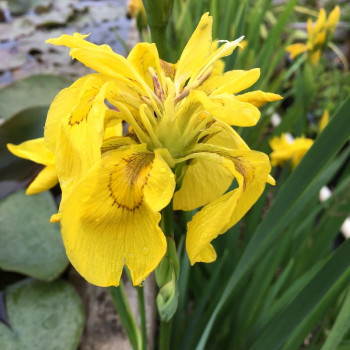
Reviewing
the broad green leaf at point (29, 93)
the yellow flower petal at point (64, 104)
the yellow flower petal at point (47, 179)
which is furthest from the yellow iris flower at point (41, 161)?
the broad green leaf at point (29, 93)

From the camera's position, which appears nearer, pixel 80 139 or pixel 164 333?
pixel 80 139

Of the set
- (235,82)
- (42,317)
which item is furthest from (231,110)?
(42,317)

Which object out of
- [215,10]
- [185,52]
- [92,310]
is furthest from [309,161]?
[215,10]

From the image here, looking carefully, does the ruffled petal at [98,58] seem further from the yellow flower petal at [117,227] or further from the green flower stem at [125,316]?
the green flower stem at [125,316]

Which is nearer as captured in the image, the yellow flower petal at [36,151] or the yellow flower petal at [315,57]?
the yellow flower petal at [36,151]

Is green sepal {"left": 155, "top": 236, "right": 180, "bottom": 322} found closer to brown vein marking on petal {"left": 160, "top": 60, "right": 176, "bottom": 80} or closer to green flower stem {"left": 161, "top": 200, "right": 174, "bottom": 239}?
green flower stem {"left": 161, "top": 200, "right": 174, "bottom": 239}

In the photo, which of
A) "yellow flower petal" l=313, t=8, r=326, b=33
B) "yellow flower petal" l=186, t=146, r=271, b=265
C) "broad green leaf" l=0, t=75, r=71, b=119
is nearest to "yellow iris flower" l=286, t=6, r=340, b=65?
"yellow flower petal" l=313, t=8, r=326, b=33

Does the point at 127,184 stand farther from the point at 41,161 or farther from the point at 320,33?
the point at 320,33
